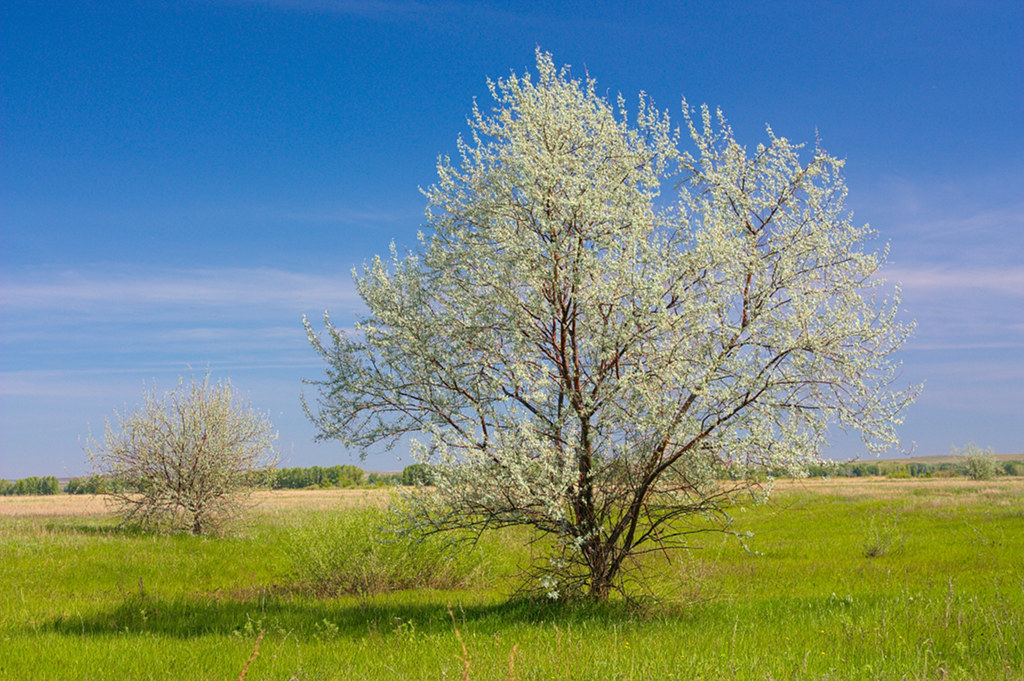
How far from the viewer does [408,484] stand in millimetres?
10516

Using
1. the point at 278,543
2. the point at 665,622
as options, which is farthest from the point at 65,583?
the point at 665,622

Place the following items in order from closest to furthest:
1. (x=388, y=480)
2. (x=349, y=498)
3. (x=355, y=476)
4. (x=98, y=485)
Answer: (x=98, y=485) < (x=349, y=498) < (x=388, y=480) < (x=355, y=476)

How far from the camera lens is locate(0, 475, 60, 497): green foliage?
139250mm

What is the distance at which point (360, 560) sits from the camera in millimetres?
14883

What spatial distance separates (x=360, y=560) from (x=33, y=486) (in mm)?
168972

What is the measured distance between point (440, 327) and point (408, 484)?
102 inches

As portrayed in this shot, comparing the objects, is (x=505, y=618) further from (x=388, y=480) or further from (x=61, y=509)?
(x=388, y=480)

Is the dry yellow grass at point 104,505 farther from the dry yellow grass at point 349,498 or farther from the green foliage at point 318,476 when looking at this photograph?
the green foliage at point 318,476

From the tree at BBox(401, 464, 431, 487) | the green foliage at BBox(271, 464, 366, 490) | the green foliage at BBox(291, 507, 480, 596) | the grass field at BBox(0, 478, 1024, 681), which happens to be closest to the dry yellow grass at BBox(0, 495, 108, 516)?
the grass field at BBox(0, 478, 1024, 681)

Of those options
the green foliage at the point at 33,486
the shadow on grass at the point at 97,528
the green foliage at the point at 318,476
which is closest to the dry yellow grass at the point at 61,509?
the shadow on grass at the point at 97,528

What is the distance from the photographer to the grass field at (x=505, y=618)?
22.8ft

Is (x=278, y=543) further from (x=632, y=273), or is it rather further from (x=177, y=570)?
(x=632, y=273)

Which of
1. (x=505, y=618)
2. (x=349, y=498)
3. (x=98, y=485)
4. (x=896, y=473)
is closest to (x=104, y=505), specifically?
(x=98, y=485)

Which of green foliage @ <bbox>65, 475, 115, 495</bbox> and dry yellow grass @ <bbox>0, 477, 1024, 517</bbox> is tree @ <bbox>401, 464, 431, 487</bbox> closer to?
dry yellow grass @ <bbox>0, 477, 1024, 517</bbox>
